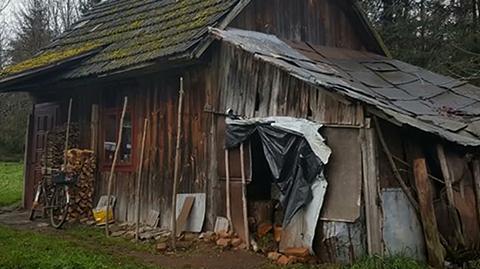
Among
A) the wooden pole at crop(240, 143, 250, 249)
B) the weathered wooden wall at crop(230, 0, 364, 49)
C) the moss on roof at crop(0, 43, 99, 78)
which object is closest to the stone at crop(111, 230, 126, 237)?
the wooden pole at crop(240, 143, 250, 249)

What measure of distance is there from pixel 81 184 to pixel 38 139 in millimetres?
2939

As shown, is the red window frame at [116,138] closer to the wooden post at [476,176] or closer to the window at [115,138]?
the window at [115,138]

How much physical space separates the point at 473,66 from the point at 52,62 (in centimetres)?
1094

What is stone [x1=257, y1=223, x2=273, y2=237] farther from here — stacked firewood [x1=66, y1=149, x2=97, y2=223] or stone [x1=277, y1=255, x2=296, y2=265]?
stacked firewood [x1=66, y1=149, x2=97, y2=223]

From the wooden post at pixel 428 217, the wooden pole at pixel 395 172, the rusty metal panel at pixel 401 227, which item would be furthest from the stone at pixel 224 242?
the wooden post at pixel 428 217

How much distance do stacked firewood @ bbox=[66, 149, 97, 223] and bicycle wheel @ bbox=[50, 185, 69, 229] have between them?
18cm

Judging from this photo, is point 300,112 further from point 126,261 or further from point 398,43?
point 398,43

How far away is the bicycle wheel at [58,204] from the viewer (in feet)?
37.2

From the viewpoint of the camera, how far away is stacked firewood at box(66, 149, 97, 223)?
11.7 metres

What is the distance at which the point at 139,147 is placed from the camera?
36.6 feet

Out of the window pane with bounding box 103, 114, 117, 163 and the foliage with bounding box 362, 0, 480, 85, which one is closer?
the window pane with bounding box 103, 114, 117, 163

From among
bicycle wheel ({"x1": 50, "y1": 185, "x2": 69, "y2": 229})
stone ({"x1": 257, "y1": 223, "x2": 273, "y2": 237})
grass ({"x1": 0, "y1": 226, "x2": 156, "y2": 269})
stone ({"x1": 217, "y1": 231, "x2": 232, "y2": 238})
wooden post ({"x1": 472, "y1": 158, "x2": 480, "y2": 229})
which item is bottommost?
grass ({"x1": 0, "y1": 226, "x2": 156, "y2": 269})

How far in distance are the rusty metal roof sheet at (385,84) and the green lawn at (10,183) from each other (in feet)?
31.3

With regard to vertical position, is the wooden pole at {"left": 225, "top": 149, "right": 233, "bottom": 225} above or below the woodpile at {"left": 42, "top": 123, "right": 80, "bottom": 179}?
below
